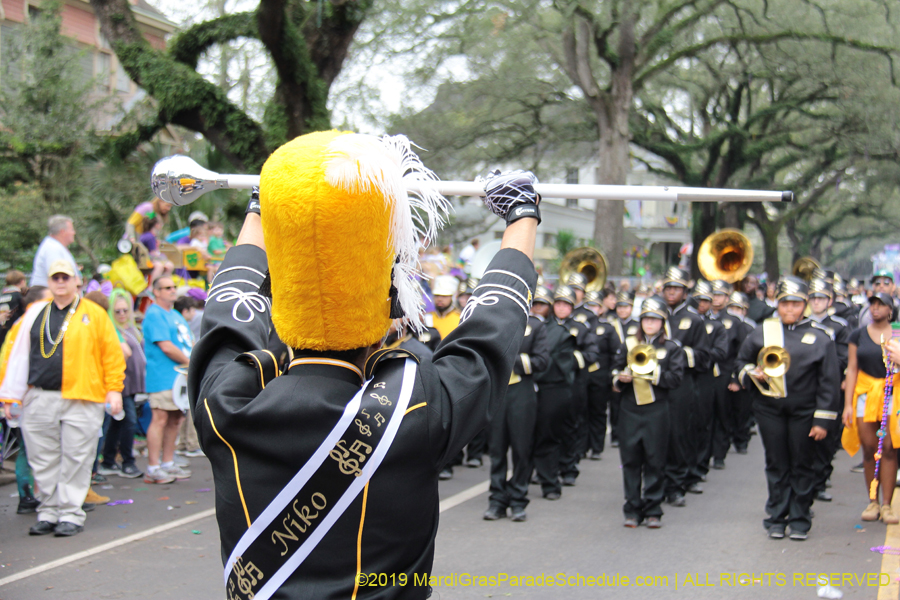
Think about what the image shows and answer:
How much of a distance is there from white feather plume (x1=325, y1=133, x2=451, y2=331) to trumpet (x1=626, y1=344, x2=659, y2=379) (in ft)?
17.3

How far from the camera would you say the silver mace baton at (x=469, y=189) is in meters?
2.12

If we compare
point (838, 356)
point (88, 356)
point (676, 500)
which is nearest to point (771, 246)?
point (838, 356)

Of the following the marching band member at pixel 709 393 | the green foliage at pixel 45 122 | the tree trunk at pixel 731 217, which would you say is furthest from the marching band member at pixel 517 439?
the tree trunk at pixel 731 217

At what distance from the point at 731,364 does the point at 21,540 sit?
24.8 ft

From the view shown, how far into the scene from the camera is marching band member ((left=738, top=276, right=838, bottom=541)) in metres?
6.49

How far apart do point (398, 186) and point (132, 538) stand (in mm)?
5388

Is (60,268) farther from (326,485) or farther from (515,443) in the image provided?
(326,485)

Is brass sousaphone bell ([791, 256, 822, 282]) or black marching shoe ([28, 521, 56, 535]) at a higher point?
brass sousaphone bell ([791, 256, 822, 282])

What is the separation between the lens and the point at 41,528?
6.25 meters

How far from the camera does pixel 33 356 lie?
6.32 meters

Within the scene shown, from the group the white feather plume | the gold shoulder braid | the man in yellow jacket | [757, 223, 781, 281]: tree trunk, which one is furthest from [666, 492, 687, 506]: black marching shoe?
[757, 223, 781, 281]: tree trunk

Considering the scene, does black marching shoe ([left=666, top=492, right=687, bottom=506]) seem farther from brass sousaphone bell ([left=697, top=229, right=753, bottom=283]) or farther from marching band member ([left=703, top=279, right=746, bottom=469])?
brass sousaphone bell ([left=697, top=229, right=753, bottom=283])

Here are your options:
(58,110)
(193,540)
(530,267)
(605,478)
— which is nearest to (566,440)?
(605,478)

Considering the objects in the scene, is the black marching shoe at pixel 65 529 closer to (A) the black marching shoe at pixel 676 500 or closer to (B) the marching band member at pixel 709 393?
(A) the black marching shoe at pixel 676 500
